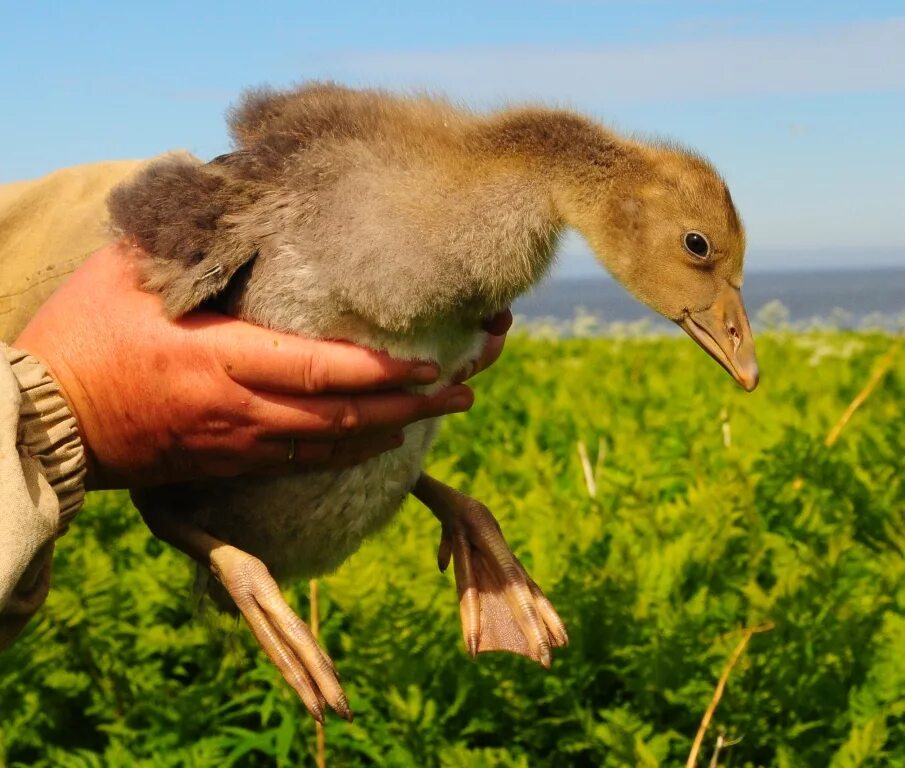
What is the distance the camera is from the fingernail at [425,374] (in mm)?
2928

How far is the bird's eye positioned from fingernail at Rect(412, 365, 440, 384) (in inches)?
27.1

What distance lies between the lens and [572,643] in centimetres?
414

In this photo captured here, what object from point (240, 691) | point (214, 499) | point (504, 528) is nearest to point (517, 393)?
point (504, 528)

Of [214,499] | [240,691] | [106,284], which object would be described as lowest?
[240,691]

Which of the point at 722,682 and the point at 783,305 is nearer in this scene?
the point at 722,682

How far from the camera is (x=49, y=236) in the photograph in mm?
4133

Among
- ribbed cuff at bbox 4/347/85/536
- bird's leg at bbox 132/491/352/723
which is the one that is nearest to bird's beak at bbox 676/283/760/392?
bird's leg at bbox 132/491/352/723

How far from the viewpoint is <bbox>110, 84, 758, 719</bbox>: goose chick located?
2.84 m

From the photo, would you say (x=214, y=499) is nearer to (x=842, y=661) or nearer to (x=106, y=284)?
(x=106, y=284)

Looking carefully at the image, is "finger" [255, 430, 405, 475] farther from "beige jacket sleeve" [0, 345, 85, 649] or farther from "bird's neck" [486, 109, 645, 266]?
"bird's neck" [486, 109, 645, 266]

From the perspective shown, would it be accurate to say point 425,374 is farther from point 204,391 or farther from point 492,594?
point 492,594

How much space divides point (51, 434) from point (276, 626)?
2.26 ft

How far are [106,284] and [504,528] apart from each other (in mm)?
2195

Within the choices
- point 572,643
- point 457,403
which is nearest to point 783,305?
point 572,643
